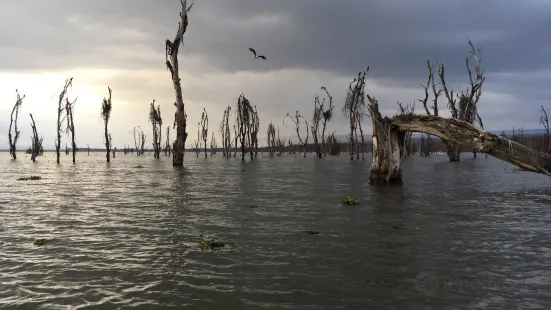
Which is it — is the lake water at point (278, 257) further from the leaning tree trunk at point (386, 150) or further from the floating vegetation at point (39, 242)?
the leaning tree trunk at point (386, 150)

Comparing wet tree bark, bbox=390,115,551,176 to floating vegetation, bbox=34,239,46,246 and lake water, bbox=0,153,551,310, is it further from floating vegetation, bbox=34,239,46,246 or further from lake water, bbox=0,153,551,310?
floating vegetation, bbox=34,239,46,246

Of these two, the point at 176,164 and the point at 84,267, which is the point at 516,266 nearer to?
the point at 84,267

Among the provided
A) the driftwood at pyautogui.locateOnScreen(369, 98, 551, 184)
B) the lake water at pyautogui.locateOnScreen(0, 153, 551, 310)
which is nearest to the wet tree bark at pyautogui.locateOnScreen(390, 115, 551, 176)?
the driftwood at pyautogui.locateOnScreen(369, 98, 551, 184)

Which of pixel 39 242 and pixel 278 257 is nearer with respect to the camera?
pixel 278 257

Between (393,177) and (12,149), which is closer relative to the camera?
(393,177)

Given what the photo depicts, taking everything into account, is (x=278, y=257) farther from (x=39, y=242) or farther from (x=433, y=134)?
(x=433, y=134)

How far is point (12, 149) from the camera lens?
212 ft

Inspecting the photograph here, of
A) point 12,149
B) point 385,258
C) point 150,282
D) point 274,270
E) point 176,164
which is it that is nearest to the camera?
point 150,282

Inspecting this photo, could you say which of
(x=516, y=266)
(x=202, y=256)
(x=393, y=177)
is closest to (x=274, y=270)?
(x=202, y=256)

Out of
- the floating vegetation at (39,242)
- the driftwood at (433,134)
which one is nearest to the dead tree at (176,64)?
the driftwood at (433,134)

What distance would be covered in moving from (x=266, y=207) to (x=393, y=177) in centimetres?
924

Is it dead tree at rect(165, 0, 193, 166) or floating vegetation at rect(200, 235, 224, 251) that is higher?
dead tree at rect(165, 0, 193, 166)

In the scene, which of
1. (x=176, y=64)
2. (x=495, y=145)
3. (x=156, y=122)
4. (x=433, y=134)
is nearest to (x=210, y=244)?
(x=433, y=134)

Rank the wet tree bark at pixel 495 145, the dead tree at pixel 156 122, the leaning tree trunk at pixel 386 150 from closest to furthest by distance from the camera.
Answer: the wet tree bark at pixel 495 145, the leaning tree trunk at pixel 386 150, the dead tree at pixel 156 122
